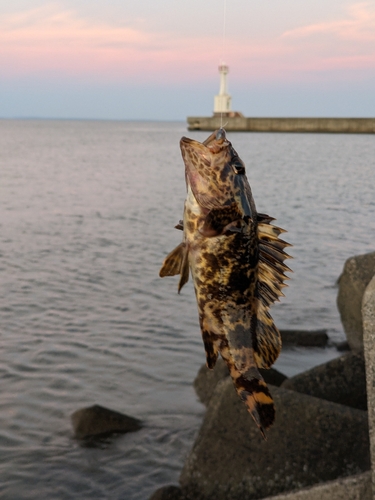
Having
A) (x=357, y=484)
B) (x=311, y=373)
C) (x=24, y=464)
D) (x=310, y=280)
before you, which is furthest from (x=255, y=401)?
(x=310, y=280)

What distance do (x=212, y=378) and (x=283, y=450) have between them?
4392mm

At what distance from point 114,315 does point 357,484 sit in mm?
11522

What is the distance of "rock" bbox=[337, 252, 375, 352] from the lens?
10648mm

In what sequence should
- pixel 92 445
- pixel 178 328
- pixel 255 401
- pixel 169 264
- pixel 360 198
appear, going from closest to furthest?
pixel 255 401
pixel 169 264
pixel 92 445
pixel 178 328
pixel 360 198

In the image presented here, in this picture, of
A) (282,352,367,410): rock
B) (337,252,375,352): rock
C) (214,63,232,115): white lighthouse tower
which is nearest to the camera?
(282,352,367,410): rock

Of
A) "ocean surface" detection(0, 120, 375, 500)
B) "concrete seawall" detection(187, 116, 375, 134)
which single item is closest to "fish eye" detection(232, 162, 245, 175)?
"ocean surface" detection(0, 120, 375, 500)

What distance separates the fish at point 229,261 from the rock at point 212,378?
25.8 feet

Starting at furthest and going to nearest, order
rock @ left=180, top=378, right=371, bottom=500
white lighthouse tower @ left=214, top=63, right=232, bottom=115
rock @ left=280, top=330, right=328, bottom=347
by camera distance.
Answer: white lighthouse tower @ left=214, top=63, right=232, bottom=115 → rock @ left=280, top=330, right=328, bottom=347 → rock @ left=180, top=378, right=371, bottom=500

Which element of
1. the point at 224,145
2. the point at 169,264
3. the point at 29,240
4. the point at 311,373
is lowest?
the point at 29,240

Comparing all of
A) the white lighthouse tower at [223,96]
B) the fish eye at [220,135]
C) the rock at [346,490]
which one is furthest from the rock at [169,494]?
the white lighthouse tower at [223,96]

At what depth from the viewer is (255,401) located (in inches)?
110

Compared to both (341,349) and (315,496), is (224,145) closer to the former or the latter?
(315,496)

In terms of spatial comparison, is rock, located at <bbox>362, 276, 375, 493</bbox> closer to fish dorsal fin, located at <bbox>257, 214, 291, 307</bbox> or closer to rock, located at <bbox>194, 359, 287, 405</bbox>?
fish dorsal fin, located at <bbox>257, 214, 291, 307</bbox>

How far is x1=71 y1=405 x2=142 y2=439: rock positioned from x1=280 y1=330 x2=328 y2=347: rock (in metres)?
4.52
